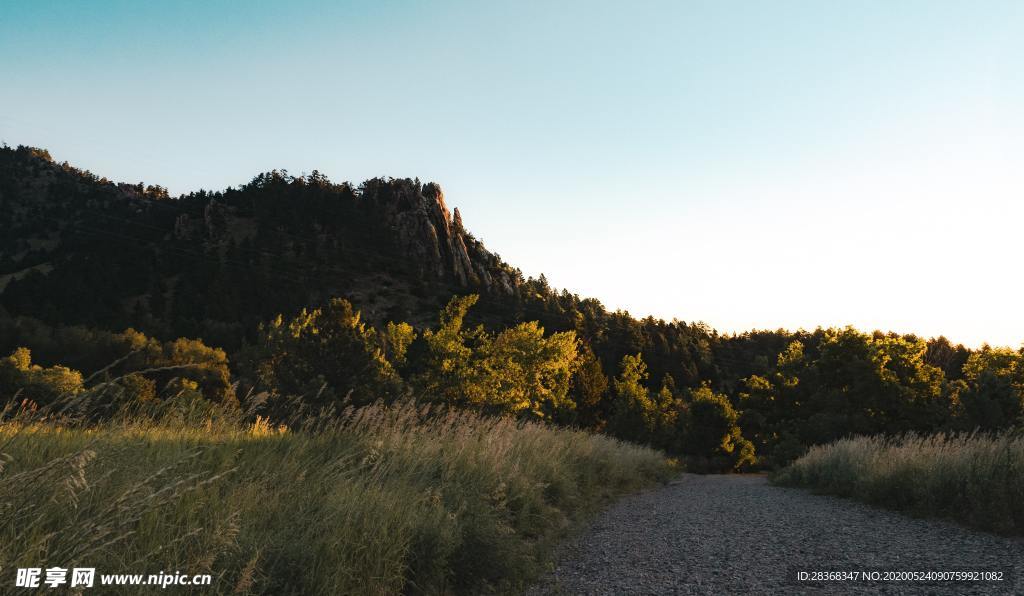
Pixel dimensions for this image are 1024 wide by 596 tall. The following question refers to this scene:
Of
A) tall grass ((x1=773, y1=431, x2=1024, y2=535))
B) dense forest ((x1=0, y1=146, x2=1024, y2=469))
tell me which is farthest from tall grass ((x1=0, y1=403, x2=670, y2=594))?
tall grass ((x1=773, y1=431, x2=1024, y2=535))

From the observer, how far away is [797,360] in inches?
1788

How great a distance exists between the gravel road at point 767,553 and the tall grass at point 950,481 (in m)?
0.46

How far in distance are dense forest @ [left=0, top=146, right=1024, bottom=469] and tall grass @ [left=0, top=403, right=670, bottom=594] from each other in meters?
0.58

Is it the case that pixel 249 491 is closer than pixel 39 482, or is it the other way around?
pixel 39 482

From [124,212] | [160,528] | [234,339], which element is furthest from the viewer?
[124,212]

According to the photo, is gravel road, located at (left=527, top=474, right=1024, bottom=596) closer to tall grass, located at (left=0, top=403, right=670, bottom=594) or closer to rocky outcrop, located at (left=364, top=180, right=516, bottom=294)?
tall grass, located at (left=0, top=403, right=670, bottom=594)

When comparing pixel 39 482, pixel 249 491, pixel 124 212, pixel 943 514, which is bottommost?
pixel 943 514

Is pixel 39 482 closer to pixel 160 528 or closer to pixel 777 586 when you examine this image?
pixel 160 528

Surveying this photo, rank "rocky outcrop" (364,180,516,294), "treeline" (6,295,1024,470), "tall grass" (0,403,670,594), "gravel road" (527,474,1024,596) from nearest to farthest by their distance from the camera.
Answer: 1. "tall grass" (0,403,670,594)
2. "gravel road" (527,474,1024,596)
3. "treeline" (6,295,1024,470)
4. "rocky outcrop" (364,180,516,294)

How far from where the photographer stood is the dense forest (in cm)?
3116

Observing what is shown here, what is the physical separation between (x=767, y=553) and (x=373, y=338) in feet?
121

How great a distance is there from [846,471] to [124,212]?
148305mm

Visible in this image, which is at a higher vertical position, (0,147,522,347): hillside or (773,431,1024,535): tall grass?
(0,147,522,347): hillside

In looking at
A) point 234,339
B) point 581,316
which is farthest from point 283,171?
point 581,316
